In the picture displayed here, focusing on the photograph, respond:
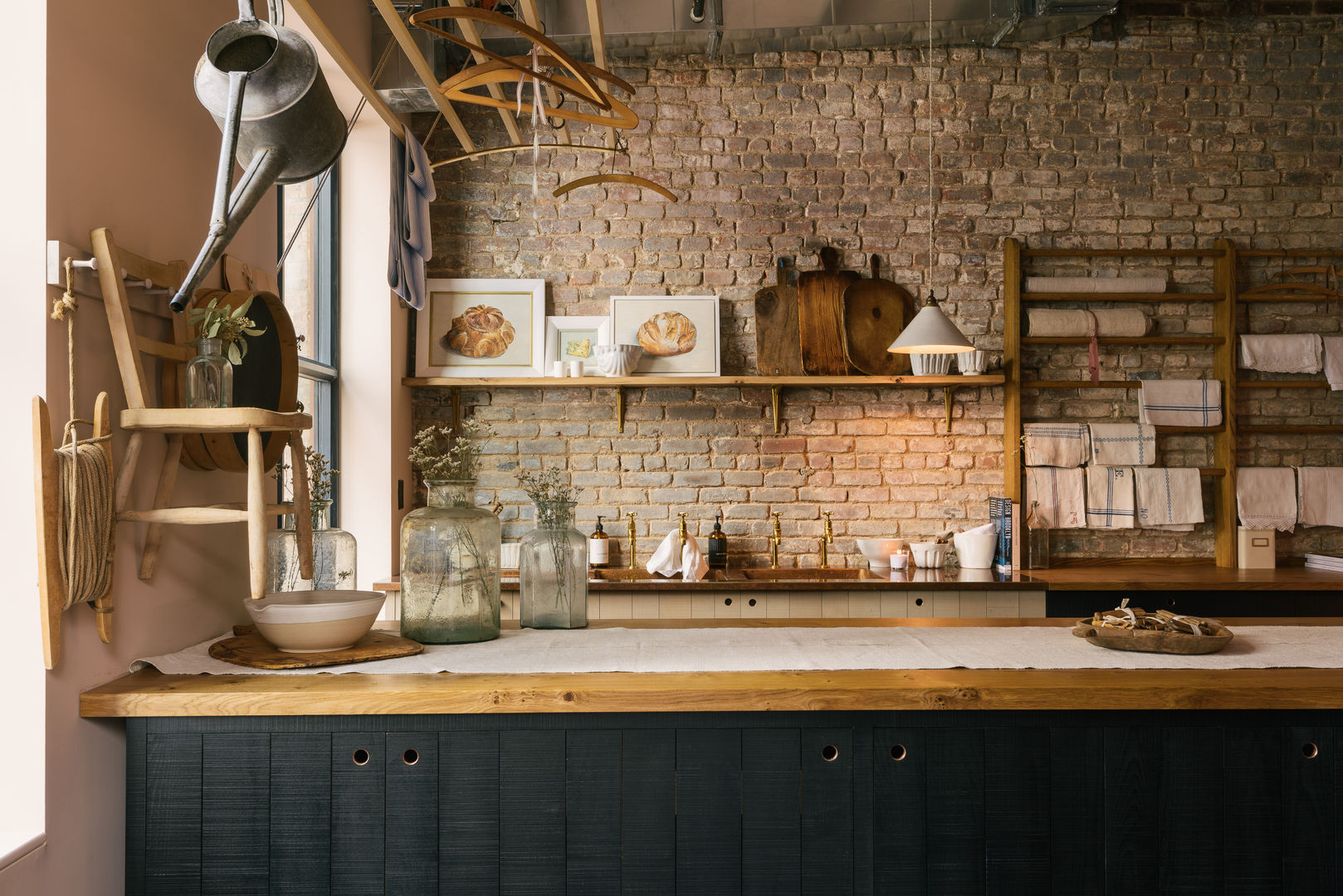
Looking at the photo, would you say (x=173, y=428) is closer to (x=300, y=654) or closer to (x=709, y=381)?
(x=300, y=654)

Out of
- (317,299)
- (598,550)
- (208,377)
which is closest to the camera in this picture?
(208,377)

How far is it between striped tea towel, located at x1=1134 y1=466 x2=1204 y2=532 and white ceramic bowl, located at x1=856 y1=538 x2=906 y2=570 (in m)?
1.21

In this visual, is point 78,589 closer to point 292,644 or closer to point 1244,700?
point 292,644

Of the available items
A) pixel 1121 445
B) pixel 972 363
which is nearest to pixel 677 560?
pixel 972 363

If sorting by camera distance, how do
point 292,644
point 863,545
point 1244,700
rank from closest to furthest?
point 1244,700
point 292,644
point 863,545

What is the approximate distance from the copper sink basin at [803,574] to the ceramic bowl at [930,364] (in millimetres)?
1009

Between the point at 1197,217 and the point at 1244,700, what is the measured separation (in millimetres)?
3532

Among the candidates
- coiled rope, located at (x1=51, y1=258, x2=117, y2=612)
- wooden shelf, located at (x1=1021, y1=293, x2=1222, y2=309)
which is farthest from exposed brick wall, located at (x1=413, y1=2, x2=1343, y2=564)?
coiled rope, located at (x1=51, y1=258, x2=117, y2=612)

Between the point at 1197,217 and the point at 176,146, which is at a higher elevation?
the point at 1197,217

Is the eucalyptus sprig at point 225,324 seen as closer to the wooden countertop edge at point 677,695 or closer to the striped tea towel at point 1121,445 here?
the wooden countertop edge at point 677,695

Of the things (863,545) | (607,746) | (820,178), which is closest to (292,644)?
(607,746)

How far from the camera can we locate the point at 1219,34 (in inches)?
177

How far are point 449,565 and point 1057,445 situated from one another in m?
3.34

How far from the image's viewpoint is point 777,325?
447 centimetres
